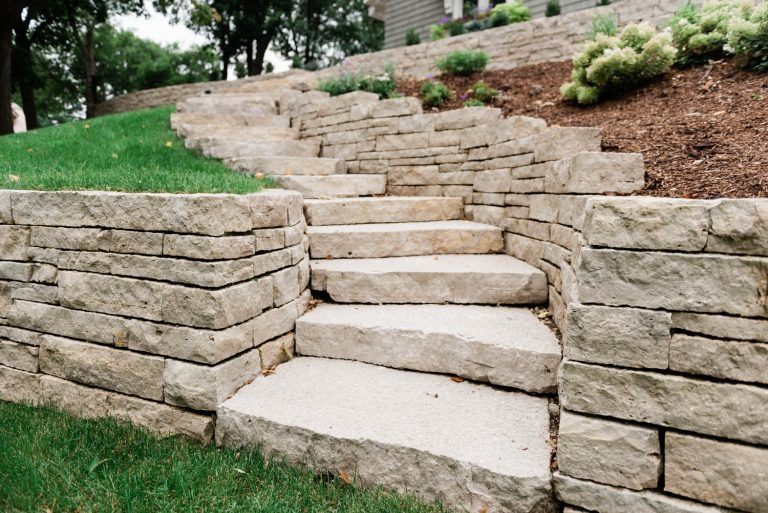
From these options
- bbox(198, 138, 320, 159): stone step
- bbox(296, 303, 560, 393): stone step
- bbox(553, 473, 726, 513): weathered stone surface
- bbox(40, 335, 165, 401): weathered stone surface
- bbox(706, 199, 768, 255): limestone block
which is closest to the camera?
bbox(706, 199, 768, 255): limestone block

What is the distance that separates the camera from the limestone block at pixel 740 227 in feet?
5.28

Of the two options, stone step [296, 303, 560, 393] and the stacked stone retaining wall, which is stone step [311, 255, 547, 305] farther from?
the stacked stone retaining wall

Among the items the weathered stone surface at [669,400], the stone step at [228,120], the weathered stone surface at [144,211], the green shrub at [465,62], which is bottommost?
the weathered stone surface at [669,400]

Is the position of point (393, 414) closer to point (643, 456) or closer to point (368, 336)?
point (368, 336)

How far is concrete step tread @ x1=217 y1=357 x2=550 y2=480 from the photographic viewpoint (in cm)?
204

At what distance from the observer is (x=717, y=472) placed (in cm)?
172

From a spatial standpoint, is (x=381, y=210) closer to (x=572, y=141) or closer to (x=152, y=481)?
(x=572, y=141)

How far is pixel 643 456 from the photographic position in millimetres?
1794

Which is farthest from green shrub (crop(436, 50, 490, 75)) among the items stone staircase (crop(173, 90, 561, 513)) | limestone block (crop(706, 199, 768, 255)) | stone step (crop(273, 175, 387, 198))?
limestone block (crop(706, 199, 768, 255))

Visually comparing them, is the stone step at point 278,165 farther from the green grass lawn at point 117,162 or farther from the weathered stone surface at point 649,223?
the weathered stone surface at point 649,223

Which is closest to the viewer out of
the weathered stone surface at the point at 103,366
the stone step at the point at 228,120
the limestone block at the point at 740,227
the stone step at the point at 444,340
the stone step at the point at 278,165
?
the limestone block at the point at 740,227

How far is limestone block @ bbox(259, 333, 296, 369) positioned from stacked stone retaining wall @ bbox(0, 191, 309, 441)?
1 cm

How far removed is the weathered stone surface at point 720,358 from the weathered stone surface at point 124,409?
7.51ft

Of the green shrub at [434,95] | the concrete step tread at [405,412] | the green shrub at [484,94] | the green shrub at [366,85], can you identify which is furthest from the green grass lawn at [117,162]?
the green shrub at [484,94]
